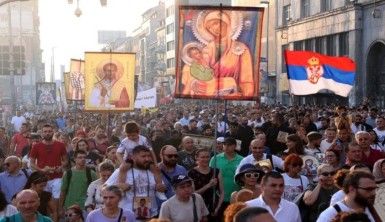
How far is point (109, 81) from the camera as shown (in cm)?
1764

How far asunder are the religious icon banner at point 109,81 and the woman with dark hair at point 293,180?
9.20 m

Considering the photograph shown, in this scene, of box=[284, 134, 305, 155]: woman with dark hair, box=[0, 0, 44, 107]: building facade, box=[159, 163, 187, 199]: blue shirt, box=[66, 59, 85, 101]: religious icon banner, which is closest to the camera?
box=[159, 163, 187, 199]: blue shirt

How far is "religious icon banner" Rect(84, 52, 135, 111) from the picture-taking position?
1748 centimetres

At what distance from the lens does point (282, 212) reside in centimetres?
679

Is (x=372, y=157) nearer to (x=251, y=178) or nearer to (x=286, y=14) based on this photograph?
(x=251, y=178)

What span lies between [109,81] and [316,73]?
457 centimetres

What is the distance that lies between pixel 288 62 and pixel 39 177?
360 inches

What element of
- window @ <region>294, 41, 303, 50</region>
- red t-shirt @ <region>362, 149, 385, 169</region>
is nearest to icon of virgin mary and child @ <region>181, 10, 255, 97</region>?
red t-shirt @ <region>362, 149, 385, 169</region>

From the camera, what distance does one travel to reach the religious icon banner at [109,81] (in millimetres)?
17484

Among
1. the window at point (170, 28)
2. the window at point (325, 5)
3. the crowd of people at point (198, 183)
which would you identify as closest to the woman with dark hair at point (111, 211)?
the crowd of people at point (198, 183)

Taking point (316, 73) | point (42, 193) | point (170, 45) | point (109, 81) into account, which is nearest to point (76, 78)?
point (109, 81)

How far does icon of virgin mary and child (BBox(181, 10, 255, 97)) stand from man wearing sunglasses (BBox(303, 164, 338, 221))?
9.74ft

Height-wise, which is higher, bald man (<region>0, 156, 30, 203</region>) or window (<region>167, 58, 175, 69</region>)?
window (<region>167, 58, 175, 69</region>)

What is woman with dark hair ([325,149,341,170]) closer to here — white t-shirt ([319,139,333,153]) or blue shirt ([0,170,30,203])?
white t-shirt ([319,139,333,153])
